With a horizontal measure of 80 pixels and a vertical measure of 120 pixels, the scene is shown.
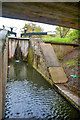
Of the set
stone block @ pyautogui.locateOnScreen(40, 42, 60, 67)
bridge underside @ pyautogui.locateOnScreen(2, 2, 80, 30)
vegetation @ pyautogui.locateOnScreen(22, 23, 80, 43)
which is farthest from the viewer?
vegetation @ pyautogui.locateOnScreen(22, 23, 80, 43)

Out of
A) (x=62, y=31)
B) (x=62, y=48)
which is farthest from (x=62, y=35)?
(x=62, y=48)

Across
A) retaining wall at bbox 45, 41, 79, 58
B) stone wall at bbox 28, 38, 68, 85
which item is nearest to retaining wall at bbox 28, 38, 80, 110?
stone wall at bbox 28, 38, 68, 85

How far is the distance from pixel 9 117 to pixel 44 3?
273cm

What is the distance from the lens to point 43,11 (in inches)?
52.7

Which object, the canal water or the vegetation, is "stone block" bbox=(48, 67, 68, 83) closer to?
the canal water

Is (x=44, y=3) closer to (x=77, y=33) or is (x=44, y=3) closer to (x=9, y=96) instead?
(x=9, y=96)

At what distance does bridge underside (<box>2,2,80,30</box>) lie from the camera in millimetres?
1182

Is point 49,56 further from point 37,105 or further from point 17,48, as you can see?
point 17,48

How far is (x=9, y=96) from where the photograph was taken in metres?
3.77

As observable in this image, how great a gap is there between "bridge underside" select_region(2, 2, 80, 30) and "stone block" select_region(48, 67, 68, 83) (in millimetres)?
3506

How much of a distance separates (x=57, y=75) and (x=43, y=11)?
4.00 meters

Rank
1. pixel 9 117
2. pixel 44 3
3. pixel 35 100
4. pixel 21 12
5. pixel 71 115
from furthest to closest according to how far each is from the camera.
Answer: pixel 35 100, pixel 71 115, pixel 9 117, pixel 21 12, pixel 44 3

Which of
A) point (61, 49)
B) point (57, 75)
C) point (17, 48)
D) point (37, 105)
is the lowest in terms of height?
point (37, 105)

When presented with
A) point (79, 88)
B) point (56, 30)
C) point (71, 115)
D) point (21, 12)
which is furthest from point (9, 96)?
point (56, 30)
